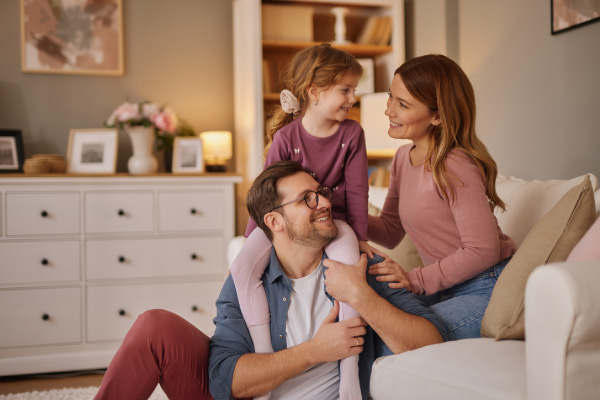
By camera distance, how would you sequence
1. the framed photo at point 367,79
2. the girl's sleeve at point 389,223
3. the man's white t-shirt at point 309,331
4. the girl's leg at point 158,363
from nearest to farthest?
the girl's leg at point 158,363 → the man's white t-shirt at point 309,331 → the girl's sleeve at point 389,223 → the framed photo at point 367,79

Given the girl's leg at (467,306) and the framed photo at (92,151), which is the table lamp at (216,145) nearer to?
the framed photo at (92,151)

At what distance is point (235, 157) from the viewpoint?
12.8ft

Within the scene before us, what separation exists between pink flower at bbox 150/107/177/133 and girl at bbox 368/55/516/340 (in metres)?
1.84

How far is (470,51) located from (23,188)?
8.36 feet

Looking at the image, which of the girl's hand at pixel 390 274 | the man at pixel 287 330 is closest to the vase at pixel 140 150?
the man at pixel 287 330

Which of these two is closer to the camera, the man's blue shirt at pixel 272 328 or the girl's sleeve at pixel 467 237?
the man's blue shirt at pixel 272 328

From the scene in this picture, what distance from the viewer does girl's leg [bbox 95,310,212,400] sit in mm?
1411

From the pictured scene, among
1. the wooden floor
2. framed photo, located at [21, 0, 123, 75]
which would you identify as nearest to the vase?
framed photo, located at [21, 0, 123, 75]

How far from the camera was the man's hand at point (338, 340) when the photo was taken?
57.3 inches

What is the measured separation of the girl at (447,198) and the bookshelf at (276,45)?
5.39 feet

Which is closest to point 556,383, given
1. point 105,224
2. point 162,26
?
point 105,224

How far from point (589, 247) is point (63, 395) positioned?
2.35 m

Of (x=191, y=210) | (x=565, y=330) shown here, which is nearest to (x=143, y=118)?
(x=191, y=210)

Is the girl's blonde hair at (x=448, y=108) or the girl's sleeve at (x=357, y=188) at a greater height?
the girl's blonde hair at (x=448, y=108)
